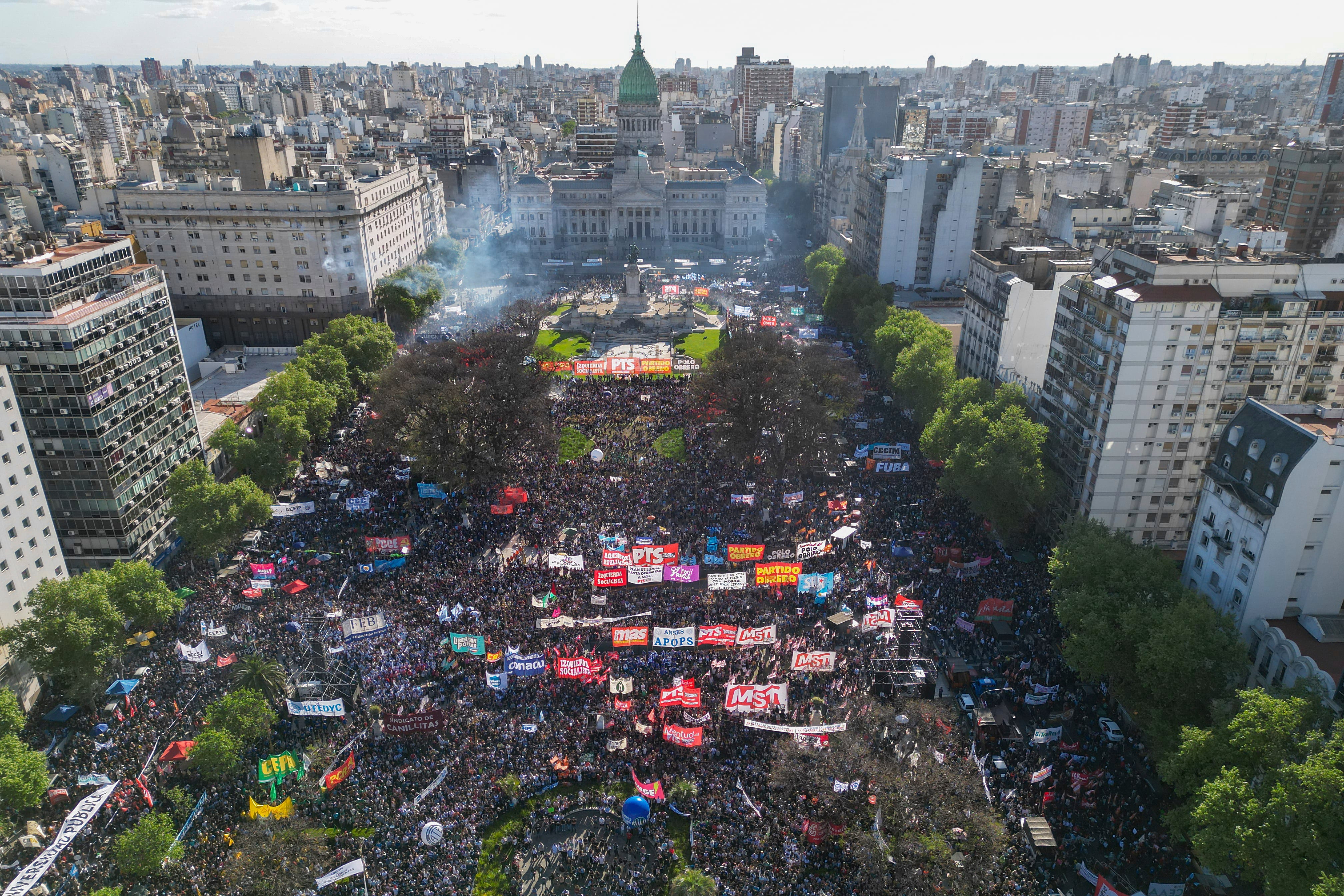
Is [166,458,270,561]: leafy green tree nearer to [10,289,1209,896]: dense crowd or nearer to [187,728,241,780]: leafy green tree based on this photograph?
[10,289,1209,896]: dense crowd

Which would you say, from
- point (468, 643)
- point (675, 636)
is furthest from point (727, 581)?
point (468, 643)

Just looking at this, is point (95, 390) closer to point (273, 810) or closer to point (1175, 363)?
point (273, 810)

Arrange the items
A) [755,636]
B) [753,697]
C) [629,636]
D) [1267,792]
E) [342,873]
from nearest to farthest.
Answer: [1267,792] < [342,873] < [753,697] < [755,636] < [629,636]

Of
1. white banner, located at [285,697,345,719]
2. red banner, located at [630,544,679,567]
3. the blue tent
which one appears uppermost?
red banner, located at [630,544,679,567]

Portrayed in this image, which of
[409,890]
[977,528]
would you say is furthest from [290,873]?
[977,528]

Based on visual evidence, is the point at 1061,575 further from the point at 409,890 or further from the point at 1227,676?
the point at 409,890

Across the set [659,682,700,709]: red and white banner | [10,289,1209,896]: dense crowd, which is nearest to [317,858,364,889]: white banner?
[10,289,1209,896]: dense crowd
